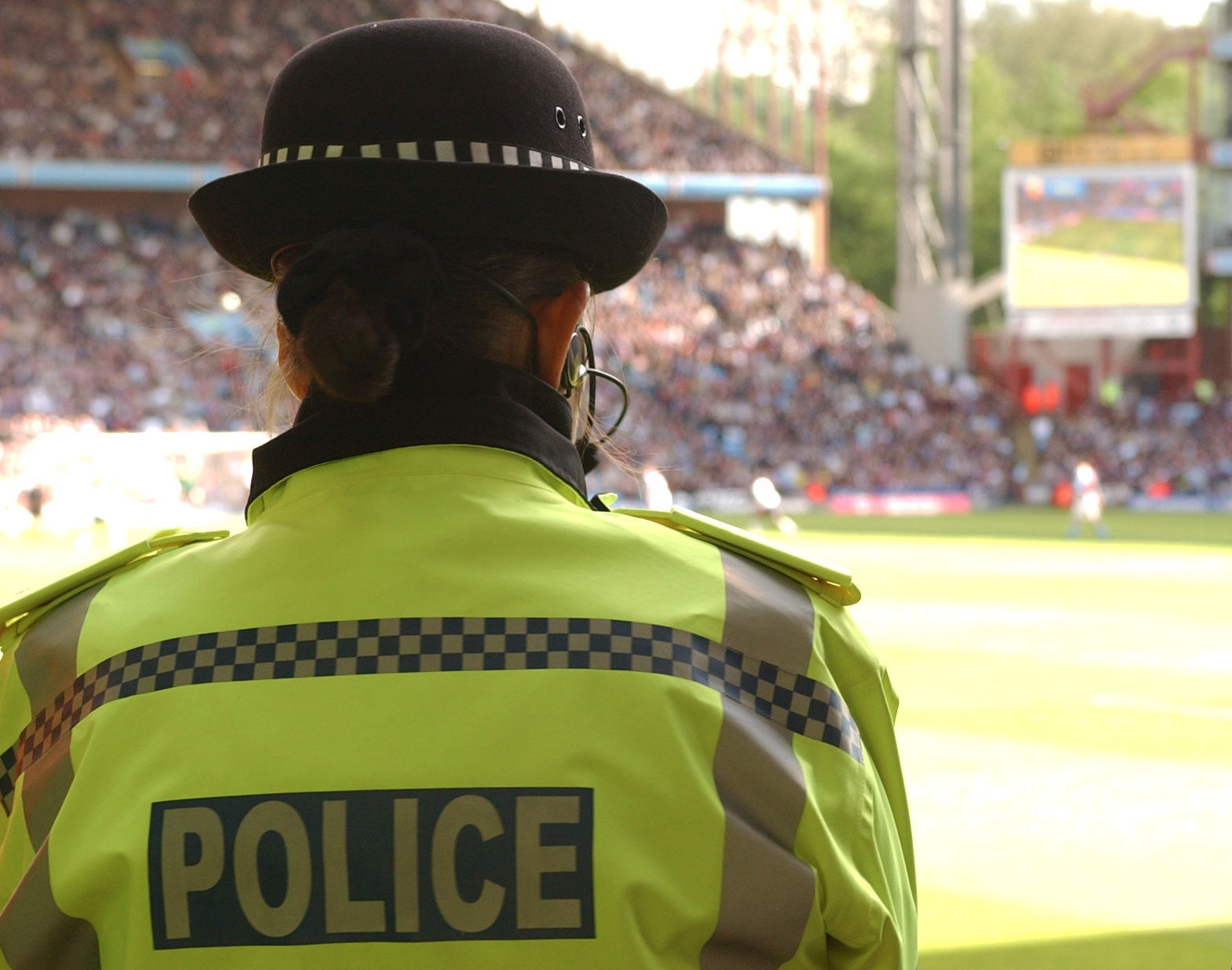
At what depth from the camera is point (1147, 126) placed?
47.1 metres

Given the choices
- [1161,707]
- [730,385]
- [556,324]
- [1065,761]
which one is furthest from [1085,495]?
[556,324]

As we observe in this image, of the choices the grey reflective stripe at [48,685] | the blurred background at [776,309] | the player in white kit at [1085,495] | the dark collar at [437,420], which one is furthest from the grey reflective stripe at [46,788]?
the player in white kit at [1085,495]

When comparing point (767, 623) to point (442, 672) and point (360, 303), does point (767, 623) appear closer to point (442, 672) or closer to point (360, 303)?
point (442, 672)

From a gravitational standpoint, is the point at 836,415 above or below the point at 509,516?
below

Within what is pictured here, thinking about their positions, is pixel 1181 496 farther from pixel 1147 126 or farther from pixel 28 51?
pixel 28 51

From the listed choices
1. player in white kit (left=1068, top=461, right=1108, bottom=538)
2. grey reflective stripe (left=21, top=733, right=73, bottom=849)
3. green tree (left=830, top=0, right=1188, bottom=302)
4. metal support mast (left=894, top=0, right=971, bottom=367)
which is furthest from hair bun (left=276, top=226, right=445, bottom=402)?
green tree (left=830, top=0, right=1188, bottom=302)

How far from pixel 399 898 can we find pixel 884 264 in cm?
6187

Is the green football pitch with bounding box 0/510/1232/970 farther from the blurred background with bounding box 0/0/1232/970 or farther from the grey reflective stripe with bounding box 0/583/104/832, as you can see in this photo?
the grey reflective stripe with bounding box 0/583/104/832

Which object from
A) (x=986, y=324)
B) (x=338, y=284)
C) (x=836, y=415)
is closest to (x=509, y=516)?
(x=338, y=284)

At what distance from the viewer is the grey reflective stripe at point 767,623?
149cm

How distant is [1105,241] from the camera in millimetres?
36188

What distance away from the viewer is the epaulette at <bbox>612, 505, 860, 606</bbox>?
5.04ft

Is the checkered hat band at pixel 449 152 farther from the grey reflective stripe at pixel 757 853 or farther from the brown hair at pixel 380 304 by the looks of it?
the grey reflective stripe at pixel 757 853

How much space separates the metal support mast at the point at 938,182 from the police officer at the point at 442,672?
39483 mm
